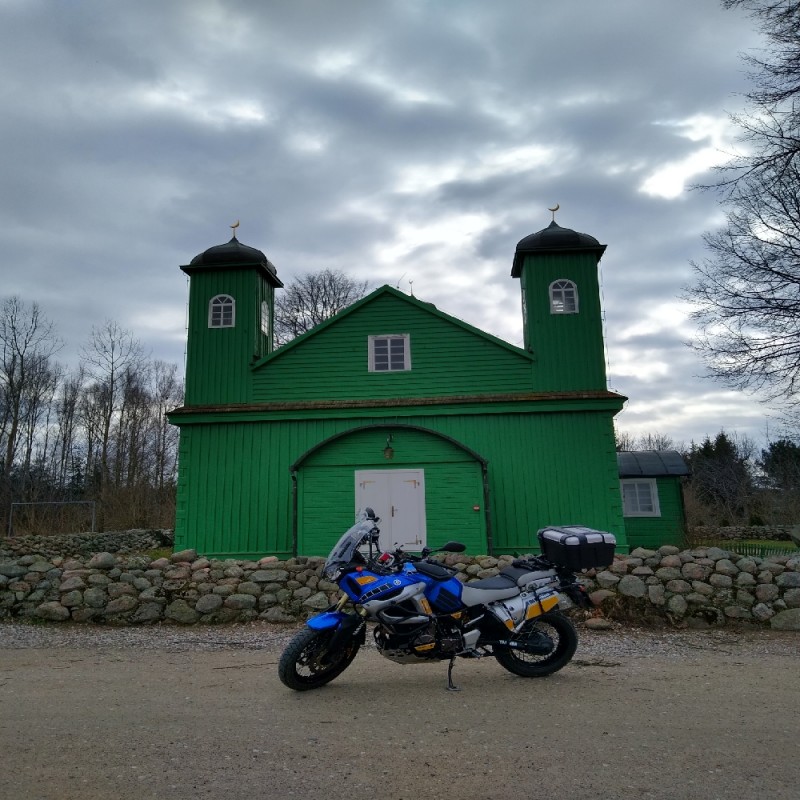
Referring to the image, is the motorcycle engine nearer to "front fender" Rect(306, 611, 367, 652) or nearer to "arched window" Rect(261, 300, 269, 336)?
"front fender" Rect(306, 611, 367, 652)

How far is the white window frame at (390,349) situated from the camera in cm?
1370

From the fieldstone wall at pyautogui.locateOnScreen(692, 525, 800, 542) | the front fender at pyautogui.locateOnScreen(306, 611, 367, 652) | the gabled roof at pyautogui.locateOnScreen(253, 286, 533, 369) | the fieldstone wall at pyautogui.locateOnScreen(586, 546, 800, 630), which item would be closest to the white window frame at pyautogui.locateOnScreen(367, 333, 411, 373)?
the gabled roof at pyautogui.locateOnScreen(253, 286, 533, 369)

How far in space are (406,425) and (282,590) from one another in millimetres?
5454

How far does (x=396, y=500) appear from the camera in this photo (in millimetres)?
12695

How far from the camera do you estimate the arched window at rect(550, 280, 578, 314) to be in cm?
1406

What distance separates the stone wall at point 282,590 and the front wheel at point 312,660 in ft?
9.90

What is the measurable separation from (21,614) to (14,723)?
14.9ft

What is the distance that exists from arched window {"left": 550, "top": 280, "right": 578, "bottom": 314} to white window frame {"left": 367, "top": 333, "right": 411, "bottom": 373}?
3250mm

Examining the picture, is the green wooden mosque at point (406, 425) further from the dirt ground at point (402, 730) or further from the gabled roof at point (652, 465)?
the gabled roof at point (652, 465)

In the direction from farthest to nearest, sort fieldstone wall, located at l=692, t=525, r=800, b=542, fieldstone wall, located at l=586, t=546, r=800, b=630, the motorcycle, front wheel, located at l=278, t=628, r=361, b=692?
1. fieldstone wall, located at l=692, t=525, r=800, b=542
2. fieldstone wall, located at l=586, t=546, r=800, b=630
3. the motorcycle
4. front wheel, located at l=278, t=628, r=361, b=692

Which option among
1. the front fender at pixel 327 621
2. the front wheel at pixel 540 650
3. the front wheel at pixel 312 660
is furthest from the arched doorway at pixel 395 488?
the front fender at pixel 327 621

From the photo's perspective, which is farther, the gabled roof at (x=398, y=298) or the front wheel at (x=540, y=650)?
the gabled roof at (x=398, y=298)

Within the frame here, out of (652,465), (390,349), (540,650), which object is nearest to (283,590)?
(540,650)

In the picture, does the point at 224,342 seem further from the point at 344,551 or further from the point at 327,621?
the point at 327,621
